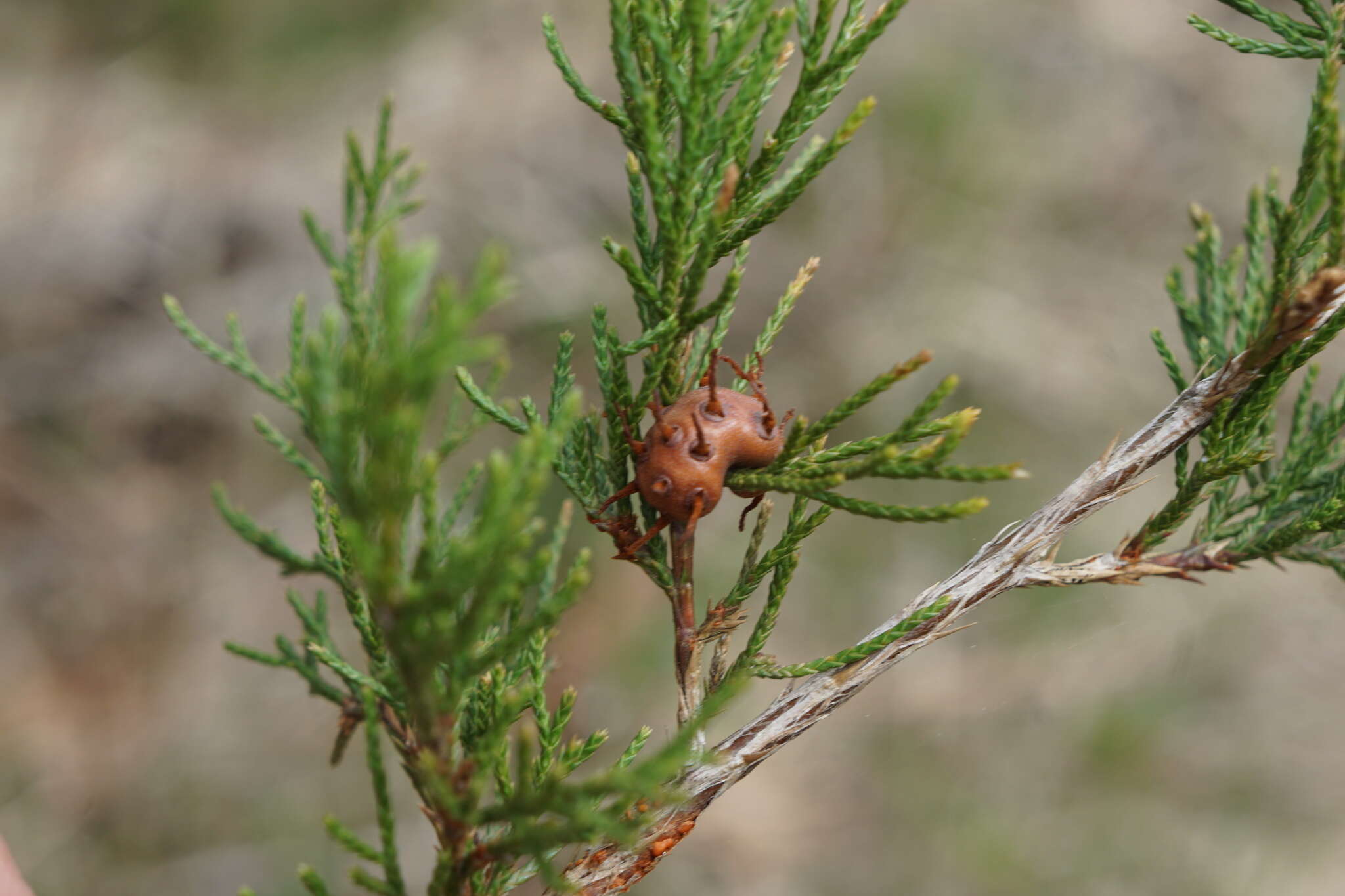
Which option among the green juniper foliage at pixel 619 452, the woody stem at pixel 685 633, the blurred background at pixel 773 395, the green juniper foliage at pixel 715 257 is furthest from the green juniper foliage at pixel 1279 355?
the blurred background at pixel 773 395

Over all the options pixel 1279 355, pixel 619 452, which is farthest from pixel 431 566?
pixel 1279 355

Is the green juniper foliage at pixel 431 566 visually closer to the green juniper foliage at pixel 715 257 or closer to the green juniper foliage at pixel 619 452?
the green juniper foliage at pixel 619 452

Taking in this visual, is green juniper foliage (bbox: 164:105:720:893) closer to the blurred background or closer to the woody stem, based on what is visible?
the woody stem

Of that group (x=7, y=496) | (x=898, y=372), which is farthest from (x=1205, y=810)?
(x=7, y=496)

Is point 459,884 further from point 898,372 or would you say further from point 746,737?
point 898,372

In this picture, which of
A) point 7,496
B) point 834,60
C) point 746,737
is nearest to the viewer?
point 834,60

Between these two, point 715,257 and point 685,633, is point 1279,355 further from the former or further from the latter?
point 685,633

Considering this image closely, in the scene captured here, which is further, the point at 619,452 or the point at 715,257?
the point at 619,452
